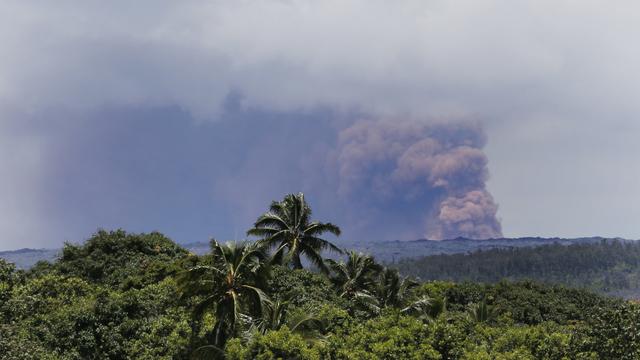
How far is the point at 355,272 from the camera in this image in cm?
6794

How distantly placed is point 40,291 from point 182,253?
30803 millimetres

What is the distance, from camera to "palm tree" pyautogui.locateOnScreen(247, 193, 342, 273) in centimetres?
6272

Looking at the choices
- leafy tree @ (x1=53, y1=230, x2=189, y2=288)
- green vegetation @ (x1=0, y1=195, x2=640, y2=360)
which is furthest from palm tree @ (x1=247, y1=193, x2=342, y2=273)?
leafy tree @ (x1=53, y1=230, x2=189, y2=288)

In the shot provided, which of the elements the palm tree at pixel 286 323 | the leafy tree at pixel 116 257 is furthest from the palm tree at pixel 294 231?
the palm tree at pixel 286 323

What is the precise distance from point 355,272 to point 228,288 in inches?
1324

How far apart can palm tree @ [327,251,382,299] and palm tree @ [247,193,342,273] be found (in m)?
3.41

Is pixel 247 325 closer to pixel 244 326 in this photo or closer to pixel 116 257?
pixel 244 326

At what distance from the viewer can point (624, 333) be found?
99.4 ft

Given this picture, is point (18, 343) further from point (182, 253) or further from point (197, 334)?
point (182, 253)

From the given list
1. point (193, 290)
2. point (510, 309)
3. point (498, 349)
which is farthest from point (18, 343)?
point (510, 309)

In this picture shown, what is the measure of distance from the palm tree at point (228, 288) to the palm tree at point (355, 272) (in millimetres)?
30025

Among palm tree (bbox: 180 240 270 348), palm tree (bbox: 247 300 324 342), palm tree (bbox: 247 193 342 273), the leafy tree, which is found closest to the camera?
palm tree (bbox: 180 240 270 348)

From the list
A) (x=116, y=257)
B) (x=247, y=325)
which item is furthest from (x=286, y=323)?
(x=116, y=257)

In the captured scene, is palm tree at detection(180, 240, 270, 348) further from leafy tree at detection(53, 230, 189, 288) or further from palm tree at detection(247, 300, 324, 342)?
leafy tree at detection(53, 230, 189, 288)
